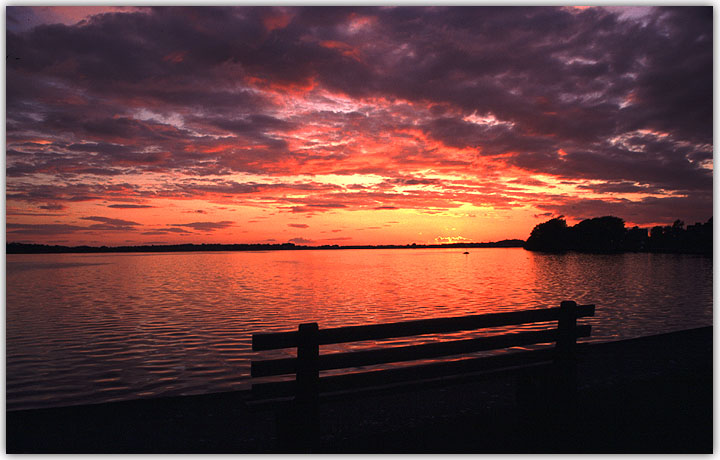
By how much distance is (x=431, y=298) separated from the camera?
38.2m

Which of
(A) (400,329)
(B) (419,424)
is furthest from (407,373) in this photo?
(B) (419,424)

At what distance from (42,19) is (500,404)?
12.0m

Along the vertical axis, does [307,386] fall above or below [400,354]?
below

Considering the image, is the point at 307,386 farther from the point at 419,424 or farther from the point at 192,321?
the point at 192,321

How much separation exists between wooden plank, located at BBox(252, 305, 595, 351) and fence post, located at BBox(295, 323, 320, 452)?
11 cm

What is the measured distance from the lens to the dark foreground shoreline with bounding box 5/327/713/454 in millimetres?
6293

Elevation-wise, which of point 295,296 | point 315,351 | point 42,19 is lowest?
point 295,296

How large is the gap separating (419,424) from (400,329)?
198cm

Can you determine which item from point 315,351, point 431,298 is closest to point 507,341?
point 315,351

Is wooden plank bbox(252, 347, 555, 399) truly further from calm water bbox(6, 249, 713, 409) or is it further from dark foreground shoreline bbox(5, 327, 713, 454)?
calm water bbox(6, 249, 713, 409)

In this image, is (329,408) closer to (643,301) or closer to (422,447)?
(422,447)

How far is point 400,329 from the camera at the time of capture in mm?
6031

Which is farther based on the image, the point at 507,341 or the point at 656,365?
the point at 656,365

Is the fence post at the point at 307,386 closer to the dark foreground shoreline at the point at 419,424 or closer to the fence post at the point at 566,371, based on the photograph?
the dark foreground shoreline at the point at 419,424
